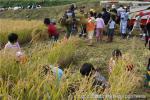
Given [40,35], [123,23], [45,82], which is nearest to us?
[45,82]

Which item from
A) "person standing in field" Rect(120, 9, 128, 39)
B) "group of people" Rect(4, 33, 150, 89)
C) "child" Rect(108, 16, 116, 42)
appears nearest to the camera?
"group of people" Rect(4, 33, 150, 89)

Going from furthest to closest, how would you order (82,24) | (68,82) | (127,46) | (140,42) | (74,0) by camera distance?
(74,0) < (82,24) < (140,42) < (127,46) < (68,82)

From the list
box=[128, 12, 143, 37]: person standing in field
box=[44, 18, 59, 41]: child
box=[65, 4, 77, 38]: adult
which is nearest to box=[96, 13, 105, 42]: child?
box=[65, 4, 77, 38]: adult

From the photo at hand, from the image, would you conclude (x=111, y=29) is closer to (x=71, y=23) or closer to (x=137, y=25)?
(x=71, y=23)

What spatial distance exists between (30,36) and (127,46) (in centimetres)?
411

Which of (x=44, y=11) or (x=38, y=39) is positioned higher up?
(x=38, y=39)

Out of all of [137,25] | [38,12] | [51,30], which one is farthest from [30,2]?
[51,30]

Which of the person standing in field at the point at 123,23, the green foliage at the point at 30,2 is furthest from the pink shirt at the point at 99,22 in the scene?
the green foliage at the point at 30,2

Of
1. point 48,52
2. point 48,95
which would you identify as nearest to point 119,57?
point 48,52

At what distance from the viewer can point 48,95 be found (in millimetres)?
6484

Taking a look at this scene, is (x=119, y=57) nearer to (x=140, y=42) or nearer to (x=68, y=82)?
(x=68, y=82)

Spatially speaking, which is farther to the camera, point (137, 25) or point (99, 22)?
point (137, 25)

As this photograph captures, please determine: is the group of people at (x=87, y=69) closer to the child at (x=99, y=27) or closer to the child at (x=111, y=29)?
the child at (x=99, y=27)

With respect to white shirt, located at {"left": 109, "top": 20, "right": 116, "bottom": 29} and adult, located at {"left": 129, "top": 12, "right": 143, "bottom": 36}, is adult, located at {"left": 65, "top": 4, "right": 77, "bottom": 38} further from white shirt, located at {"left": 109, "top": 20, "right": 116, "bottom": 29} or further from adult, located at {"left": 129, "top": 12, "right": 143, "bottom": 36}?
adult, located at {"left": 129, "top": 12, "right": 143, "bottom": 36}
